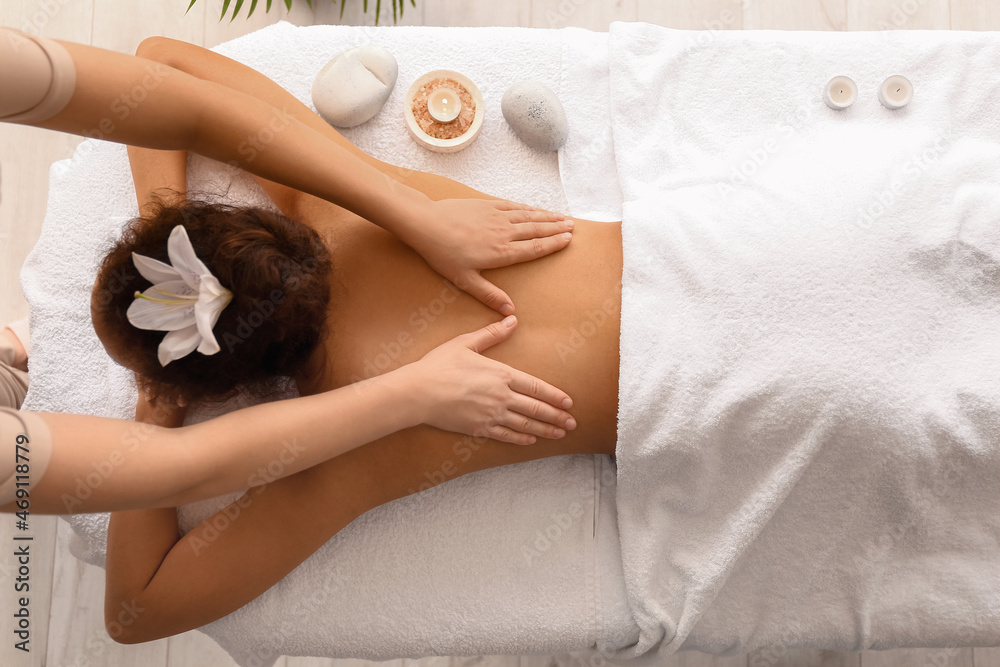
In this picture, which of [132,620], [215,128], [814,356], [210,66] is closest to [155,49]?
[210,66]

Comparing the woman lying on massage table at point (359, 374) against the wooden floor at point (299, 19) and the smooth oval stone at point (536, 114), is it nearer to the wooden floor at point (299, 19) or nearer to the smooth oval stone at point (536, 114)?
the smooth oval stone at point (536, 114)

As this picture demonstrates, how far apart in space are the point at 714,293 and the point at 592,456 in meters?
0.38

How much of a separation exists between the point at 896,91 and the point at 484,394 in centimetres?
94

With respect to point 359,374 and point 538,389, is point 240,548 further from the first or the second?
point 538,389

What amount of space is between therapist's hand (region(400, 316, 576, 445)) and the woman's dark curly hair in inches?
7.3

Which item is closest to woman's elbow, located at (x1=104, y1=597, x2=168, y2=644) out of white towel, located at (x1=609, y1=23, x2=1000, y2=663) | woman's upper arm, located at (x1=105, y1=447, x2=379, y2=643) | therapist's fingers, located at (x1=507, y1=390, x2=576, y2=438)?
woman's upper arm, located at (x1=105, y1=447, x2=379, y2=643)

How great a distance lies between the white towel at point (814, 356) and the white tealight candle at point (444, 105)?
0.31 meters

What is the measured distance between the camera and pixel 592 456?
1.23 m

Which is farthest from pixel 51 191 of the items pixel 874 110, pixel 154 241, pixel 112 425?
pixel 874 110

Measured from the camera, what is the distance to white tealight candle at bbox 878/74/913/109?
1.24m

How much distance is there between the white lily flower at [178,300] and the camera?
2.82 feet

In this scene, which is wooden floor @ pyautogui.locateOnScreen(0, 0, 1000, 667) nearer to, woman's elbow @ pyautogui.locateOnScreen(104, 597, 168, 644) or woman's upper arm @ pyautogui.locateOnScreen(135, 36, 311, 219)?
woman's upper arm @ pyautogui.locateOnScreen(135, 36, 311, 219)

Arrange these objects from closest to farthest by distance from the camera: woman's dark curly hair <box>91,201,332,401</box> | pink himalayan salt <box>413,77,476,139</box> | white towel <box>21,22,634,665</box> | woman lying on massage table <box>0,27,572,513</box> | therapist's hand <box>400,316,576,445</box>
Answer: woman lying on massage table <box>0,27,572,513</box> → woman's dark curly hair <box>91,201,332,401</box> → therapist's hand <box>400,316,576,445</box> → white towel <box>21,22,634,665</box> → pink himalayan salt <box>413,77,476,139</box>

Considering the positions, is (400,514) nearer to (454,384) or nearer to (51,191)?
(454,384)
